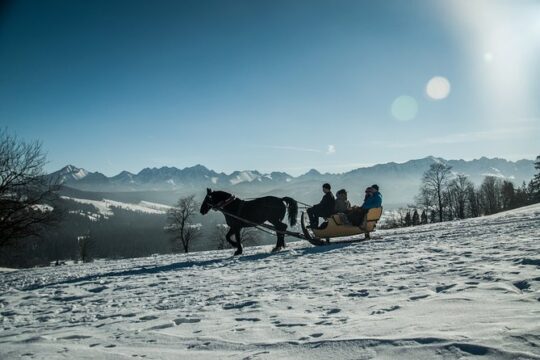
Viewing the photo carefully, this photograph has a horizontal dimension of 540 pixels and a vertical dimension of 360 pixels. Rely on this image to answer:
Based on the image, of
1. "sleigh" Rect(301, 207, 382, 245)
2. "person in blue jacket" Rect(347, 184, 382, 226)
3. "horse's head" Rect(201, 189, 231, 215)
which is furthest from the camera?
"horse's head" Rect(201, 189, 231, 215)

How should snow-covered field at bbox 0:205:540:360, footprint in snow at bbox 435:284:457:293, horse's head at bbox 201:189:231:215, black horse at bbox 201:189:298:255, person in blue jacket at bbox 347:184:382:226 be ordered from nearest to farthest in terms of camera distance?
1. snow-covered field at bbox 0:205:540:360
2. footprint in snow at bbox 435:284:457:293
3. person in blue jacket at bbox 347:184:382:226
4. black horse at bbox 201:189:298:255
5. horse's head at bbox 201:189:231:215

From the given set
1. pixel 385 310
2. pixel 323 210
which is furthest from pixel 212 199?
pixel 385 310

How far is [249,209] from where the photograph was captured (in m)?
12.8

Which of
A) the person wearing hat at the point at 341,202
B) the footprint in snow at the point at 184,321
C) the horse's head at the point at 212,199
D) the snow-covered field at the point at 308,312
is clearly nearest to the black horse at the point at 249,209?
the horse's head at the point at 212,199

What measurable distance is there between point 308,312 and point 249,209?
873 centimetres

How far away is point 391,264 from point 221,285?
3.35 meters

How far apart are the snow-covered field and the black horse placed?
4.71 metres

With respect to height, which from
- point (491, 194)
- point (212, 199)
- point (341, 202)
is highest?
point (491, 194)

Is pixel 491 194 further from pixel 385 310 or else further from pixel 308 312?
pixel 308 312

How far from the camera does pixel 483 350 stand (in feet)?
7.99

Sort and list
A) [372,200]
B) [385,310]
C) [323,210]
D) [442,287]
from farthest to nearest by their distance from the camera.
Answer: [323,210] < [372,200] < [442,287] < [385,310]

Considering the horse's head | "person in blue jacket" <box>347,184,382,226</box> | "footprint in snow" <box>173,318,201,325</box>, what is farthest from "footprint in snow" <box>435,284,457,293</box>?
the horse's head

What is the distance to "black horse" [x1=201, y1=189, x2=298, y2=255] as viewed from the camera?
41.3ft

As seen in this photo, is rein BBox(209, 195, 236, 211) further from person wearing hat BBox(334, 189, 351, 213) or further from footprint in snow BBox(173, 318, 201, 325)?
footprint in snow BBox(173, 318, 201, 325)
